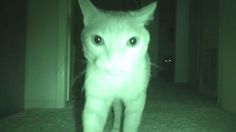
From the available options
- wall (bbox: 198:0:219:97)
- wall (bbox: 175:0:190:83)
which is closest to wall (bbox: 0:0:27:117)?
wall (bbox: 198:0:219:97)

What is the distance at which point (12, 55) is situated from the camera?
5.79 ft

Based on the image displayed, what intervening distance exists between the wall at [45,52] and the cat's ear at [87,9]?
2.56ft

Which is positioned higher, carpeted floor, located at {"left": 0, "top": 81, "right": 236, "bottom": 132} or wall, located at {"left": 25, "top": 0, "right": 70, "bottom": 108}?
wall, located at {"left": 25, "top": 0, "right": 70, "bottom": 108}

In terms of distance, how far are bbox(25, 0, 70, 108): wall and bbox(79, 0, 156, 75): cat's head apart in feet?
2.57

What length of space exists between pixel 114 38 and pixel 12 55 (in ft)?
2.77

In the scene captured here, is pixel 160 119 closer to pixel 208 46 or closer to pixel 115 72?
pixel 115 72

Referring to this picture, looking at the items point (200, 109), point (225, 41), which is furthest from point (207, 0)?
point (200, 109)

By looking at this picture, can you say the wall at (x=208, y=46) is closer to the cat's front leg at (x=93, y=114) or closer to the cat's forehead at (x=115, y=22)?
the cat's forehead at (x=115, y=22)

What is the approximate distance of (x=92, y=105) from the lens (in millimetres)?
1183

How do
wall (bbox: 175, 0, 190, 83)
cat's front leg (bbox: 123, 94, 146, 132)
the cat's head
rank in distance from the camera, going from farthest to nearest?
1. wall (bbox: 175, 0, 190, 83)
2. cat's front leg (bbox: 123, 94, 146, 132)
3. the cat's head

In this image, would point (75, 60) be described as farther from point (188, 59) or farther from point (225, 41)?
point (188, 59)

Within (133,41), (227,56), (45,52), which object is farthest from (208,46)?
(133,41)

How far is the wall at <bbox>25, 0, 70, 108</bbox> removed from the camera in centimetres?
197

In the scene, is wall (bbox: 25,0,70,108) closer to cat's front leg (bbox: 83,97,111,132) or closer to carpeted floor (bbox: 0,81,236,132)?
carpeted floor (bbox: 0,81,236,132)
